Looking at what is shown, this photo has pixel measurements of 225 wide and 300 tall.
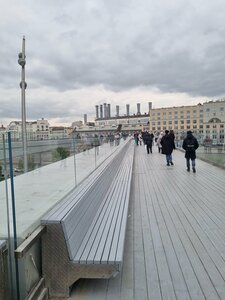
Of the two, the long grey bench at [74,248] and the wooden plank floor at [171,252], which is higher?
the long grey bench at [74,248]

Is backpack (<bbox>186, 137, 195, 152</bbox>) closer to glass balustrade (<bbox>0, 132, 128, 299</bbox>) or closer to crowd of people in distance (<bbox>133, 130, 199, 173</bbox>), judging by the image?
crowd of people in distance (<bbox>133, 130, 199, 173</bbox>)

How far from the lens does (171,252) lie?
3.84 meters

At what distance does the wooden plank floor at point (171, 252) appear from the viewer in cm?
297

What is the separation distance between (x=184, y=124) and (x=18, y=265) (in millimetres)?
100674

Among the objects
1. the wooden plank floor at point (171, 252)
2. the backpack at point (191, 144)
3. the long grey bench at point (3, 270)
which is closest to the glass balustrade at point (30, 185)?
the long grey bench at point (3, 270)

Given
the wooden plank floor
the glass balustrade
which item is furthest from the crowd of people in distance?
the glass balustrade

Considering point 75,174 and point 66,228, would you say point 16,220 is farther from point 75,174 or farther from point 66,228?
point 75,174

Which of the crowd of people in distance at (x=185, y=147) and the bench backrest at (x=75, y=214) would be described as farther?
the crowd of people in distance at (x=185, y=147)

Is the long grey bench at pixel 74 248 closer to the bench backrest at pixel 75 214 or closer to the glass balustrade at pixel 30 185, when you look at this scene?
the bench backrest at pixel 75 214

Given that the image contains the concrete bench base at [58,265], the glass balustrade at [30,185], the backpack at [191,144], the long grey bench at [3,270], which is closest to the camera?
the long grey bench at [3,270]

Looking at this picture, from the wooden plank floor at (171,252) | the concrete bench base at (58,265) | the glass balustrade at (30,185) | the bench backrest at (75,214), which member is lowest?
the wooden plank floor at (171,252)

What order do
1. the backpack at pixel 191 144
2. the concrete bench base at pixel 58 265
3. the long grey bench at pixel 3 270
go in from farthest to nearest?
1. the backpack at pixel 191 144
2. the concrete bench base at pixel 58 265
3. the long grey bench at pixel 3 270

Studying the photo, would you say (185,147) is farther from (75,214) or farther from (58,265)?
(58,265)

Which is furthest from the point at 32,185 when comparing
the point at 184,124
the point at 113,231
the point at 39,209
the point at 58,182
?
the point at 184,124
